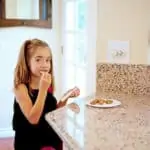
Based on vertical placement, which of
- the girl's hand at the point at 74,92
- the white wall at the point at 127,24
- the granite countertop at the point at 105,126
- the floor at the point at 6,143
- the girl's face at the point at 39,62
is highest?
the white wall at the point at 127,24

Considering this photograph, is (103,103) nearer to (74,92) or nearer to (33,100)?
(74,92)

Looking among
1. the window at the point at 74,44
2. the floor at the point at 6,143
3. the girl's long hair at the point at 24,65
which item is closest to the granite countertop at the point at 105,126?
the girl's long hair at the point at 24,65

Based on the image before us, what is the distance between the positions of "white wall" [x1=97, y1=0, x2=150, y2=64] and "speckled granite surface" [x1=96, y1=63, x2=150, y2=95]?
5 centimetres

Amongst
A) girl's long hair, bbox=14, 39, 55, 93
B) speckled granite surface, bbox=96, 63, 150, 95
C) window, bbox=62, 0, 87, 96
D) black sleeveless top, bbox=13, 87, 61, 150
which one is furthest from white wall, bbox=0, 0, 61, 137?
black sleeveless top, bbox=13, 87, 61, 150

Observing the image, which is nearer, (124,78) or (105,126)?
(105,126)

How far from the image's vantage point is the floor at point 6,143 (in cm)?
316

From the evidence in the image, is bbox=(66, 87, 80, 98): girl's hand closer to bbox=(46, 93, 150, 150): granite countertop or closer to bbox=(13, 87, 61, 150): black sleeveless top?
bbox=(46, 93, 150, 150): granite countertop

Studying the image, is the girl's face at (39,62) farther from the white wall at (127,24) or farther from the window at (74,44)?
the window at (74,44)

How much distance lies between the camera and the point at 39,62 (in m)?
1.50

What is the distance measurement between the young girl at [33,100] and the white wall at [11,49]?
180 cm

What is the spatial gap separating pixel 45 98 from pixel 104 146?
1.85ft

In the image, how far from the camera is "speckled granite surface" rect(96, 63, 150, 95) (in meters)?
1.69

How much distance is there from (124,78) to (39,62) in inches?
19.1

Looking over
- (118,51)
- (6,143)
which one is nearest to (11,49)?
(6,143)
